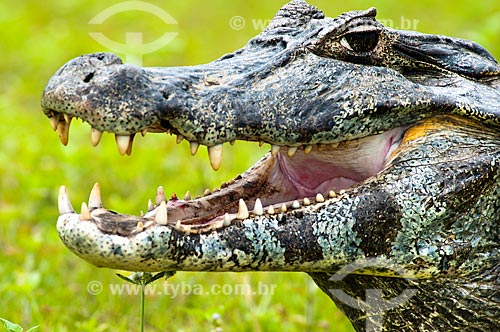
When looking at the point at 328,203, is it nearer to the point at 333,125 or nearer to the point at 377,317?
the point at 333,125

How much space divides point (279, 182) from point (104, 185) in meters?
3.72

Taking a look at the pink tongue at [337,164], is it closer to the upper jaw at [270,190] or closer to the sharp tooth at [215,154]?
the upper jaw at [270,190]

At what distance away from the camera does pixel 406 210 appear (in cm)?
376

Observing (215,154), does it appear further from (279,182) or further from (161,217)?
(279,182)

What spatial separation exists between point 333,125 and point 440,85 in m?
0.70

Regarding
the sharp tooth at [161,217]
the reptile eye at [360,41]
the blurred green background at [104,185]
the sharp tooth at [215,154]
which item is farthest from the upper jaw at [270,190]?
the blurred green background at [104,185]

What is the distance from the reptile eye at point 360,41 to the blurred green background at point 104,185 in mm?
1595

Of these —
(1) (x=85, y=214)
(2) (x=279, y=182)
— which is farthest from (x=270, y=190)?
(1) (x=85, y=214)

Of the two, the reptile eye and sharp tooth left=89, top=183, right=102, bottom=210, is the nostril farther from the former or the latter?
the reptile eye

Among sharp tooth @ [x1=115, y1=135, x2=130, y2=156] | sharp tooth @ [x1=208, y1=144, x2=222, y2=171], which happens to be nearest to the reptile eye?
sharp tooth @ [x1=208, y1=144, x2=222, y2=171]

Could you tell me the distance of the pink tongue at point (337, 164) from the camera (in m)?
4.05

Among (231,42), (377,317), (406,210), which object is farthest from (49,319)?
(231,42)

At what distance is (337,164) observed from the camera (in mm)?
4293

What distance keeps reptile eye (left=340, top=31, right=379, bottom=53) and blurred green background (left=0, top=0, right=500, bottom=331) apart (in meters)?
1.59
